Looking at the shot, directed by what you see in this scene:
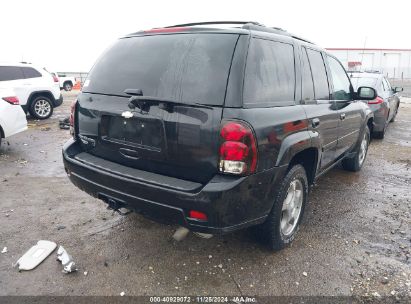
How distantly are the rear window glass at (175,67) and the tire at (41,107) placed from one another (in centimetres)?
873

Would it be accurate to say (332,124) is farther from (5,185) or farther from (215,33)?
(5,185)

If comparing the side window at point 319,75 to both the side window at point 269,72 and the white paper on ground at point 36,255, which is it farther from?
the white paper on ground at point 36,255

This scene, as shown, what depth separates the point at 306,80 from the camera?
3.35 m

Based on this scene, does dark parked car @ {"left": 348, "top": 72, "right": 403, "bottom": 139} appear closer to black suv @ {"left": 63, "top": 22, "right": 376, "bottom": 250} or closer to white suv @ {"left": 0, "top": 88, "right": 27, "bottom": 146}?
black suv @ {"left": 63, "top": 22, "right": 376, "bottom": 250}

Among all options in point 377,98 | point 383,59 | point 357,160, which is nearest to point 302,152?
point 357,160

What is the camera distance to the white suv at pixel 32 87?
988 cm

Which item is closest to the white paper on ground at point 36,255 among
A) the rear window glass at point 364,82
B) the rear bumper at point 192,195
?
the rear bumper at point 192,195

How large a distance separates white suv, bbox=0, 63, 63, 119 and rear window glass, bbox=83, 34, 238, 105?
333 inches

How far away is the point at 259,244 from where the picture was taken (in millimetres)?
3205

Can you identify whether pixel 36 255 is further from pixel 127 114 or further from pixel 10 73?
pixel 10 73

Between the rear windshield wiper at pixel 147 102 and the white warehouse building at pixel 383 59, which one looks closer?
the rear windshield wiper at pixel 147 102

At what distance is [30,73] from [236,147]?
33.5 ft

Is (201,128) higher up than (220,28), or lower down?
lower down

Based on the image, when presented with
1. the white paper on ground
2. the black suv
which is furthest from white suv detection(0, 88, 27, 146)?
the white paper on ground
